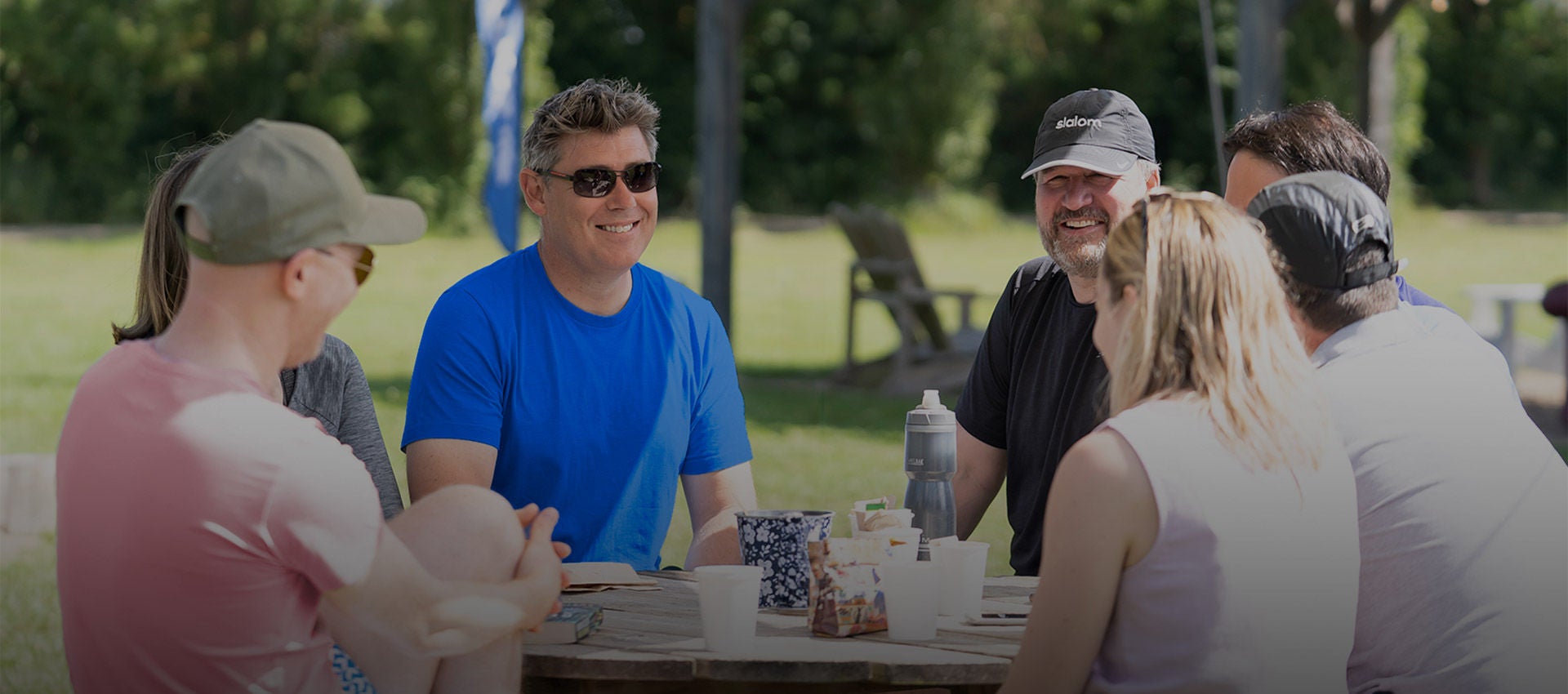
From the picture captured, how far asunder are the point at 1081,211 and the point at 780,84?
2698 centimetres

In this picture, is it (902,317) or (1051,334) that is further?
(902,317)

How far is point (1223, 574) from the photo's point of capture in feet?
6.28

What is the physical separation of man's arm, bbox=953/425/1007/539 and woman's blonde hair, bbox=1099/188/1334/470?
1420 millimetres

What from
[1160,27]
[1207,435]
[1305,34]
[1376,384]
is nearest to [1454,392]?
[1376,384]

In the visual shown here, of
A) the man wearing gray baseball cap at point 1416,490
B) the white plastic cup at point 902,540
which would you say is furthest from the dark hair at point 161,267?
the man wearing gray baseball cap at point 1416,490

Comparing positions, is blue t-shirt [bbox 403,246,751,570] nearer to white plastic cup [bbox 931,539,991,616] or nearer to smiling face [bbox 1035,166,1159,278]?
smiling face [bbox 1035,166,1159,278]

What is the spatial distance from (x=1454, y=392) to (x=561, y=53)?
28.6m

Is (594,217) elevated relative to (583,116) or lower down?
lower down

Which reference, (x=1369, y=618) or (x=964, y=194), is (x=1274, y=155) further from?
(x=964, y=194)

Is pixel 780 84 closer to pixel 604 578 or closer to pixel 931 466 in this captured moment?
pixel 931 466

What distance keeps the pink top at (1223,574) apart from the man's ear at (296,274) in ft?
3.13

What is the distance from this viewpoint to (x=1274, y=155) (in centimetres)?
315

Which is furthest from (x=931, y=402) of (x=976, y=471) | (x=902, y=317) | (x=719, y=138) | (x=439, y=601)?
(x=902, y=317)

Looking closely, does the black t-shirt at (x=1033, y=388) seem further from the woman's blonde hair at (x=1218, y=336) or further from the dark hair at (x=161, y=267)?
the dark hair at (x=161, y=267)
